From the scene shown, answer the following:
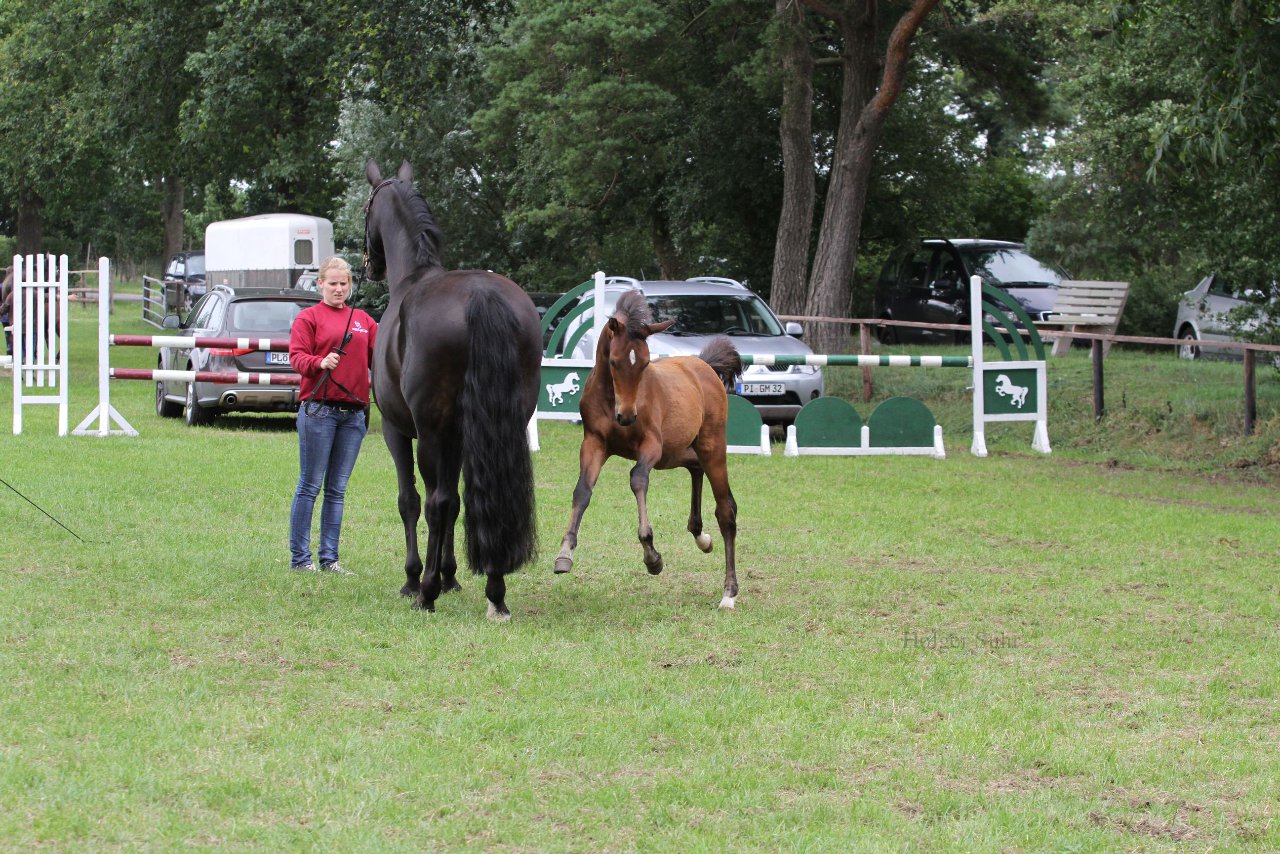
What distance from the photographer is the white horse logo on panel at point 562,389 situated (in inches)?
693

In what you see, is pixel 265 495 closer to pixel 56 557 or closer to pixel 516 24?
pixel 56 557

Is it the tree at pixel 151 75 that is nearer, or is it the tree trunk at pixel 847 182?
the tree trunk at pixel 847 182

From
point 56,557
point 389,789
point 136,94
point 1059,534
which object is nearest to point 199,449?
point 56,557

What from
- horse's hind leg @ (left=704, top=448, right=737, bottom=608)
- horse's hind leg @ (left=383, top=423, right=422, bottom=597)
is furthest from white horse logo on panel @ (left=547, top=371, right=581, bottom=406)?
horse's hind leg @ (left=383, top=423, right=422, bottom=597)

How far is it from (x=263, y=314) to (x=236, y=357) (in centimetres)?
99

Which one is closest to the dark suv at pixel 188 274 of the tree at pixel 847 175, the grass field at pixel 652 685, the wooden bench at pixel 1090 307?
the tree at pixel 847 175

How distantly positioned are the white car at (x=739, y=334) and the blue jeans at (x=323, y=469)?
843 centimetres

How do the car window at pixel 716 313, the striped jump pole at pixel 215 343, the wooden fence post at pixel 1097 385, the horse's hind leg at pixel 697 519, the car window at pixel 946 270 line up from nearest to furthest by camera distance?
the horse's hind leg at pixel 697 519 < the striped jump pole at pixel 215 343 < the wooden fence post at pixel 1097 385 < the car window at pixel 716 313 < the car window at pixel 946 270

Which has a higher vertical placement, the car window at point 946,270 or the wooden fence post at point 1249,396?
the car window at point 946,270

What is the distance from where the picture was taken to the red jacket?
372 inches

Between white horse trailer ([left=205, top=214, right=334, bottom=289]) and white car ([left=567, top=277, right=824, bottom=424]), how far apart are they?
19396mm

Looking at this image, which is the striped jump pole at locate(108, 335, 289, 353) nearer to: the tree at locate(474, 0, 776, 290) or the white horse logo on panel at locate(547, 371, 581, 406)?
the white horse logo on panel at locate(547, 371, 581, 406)

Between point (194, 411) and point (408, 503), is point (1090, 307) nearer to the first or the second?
point (194, 411)

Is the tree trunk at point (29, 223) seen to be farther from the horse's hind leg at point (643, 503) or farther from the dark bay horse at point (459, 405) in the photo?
the horse's hind leg at point (643, 503)
